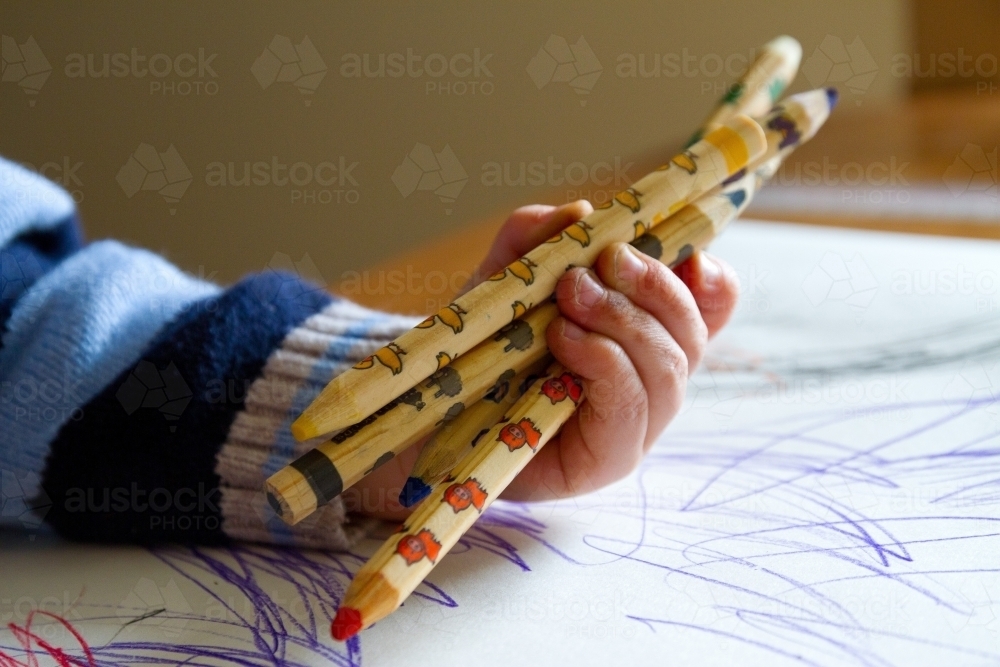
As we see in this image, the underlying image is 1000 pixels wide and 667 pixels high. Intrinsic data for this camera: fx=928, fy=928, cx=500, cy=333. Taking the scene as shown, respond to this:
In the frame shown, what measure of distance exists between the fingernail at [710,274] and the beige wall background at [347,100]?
81 cm

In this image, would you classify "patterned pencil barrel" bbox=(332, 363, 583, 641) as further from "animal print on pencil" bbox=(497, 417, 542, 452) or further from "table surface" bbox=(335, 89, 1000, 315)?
"table surface" bbox=(335, 89, 1000, 315)

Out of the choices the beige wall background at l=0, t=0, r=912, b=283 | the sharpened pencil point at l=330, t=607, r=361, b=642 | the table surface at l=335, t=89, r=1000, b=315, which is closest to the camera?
the sharpened pencil point at l=330, t=607, r=361, b=642

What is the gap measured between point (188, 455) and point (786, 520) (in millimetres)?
206

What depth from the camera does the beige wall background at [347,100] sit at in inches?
45.6

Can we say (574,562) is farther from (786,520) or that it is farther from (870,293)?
(870,293)

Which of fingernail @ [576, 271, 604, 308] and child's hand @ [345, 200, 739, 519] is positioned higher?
fingernail @ [576, 271, 604, 308]

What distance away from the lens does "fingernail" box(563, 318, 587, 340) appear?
0.97 ft

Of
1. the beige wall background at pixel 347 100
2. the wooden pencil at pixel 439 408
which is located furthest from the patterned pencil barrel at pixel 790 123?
the beige wall background at pixel 347 100

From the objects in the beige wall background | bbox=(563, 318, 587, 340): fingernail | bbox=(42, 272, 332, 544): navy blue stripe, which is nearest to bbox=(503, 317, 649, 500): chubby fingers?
bbox=(563, 318, 587, 340): fingernail

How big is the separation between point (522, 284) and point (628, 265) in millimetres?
38

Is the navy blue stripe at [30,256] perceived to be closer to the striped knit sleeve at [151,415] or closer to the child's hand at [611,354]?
the striped knit sleeve at [151,415]

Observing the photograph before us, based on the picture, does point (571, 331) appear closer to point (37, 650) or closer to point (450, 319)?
point (450, 319)

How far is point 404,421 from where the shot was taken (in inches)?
10.1

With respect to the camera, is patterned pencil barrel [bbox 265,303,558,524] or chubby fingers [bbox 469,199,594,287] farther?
chubby fingers [bbox 469,199,594,287]
